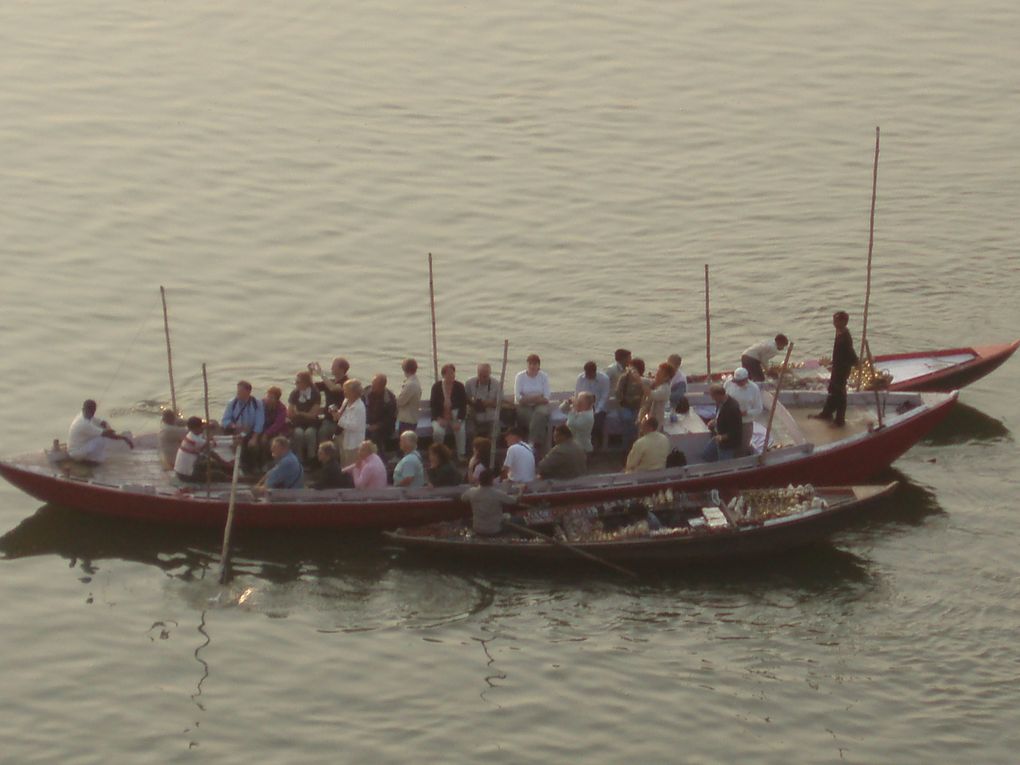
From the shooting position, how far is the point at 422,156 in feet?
144

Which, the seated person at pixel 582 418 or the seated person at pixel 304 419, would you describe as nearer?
the seated person at pixel 582 418

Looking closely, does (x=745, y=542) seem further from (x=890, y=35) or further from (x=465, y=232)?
(x=890, y=35)

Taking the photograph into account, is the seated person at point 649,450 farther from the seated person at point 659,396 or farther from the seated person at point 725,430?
the seated person at point 725,430

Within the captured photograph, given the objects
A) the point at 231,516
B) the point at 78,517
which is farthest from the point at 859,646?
the point at 78,517

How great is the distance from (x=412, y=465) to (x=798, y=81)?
22.9m

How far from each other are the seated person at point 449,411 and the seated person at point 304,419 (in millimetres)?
1667

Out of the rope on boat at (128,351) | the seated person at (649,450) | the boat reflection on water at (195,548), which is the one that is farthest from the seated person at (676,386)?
the rope on boat at (128,351)

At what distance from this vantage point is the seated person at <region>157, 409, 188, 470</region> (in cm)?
2911

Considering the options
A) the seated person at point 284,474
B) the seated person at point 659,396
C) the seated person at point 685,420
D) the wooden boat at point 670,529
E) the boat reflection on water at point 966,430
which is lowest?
the wooden boat at point 670,529

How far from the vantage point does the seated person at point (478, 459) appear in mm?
28094

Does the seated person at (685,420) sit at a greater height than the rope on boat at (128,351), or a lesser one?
lesser

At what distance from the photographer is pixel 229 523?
2756 centimetres

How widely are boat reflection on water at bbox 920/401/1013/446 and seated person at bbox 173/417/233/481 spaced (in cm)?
1122

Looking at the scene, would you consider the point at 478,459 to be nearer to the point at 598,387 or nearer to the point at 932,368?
the point at 598,387
